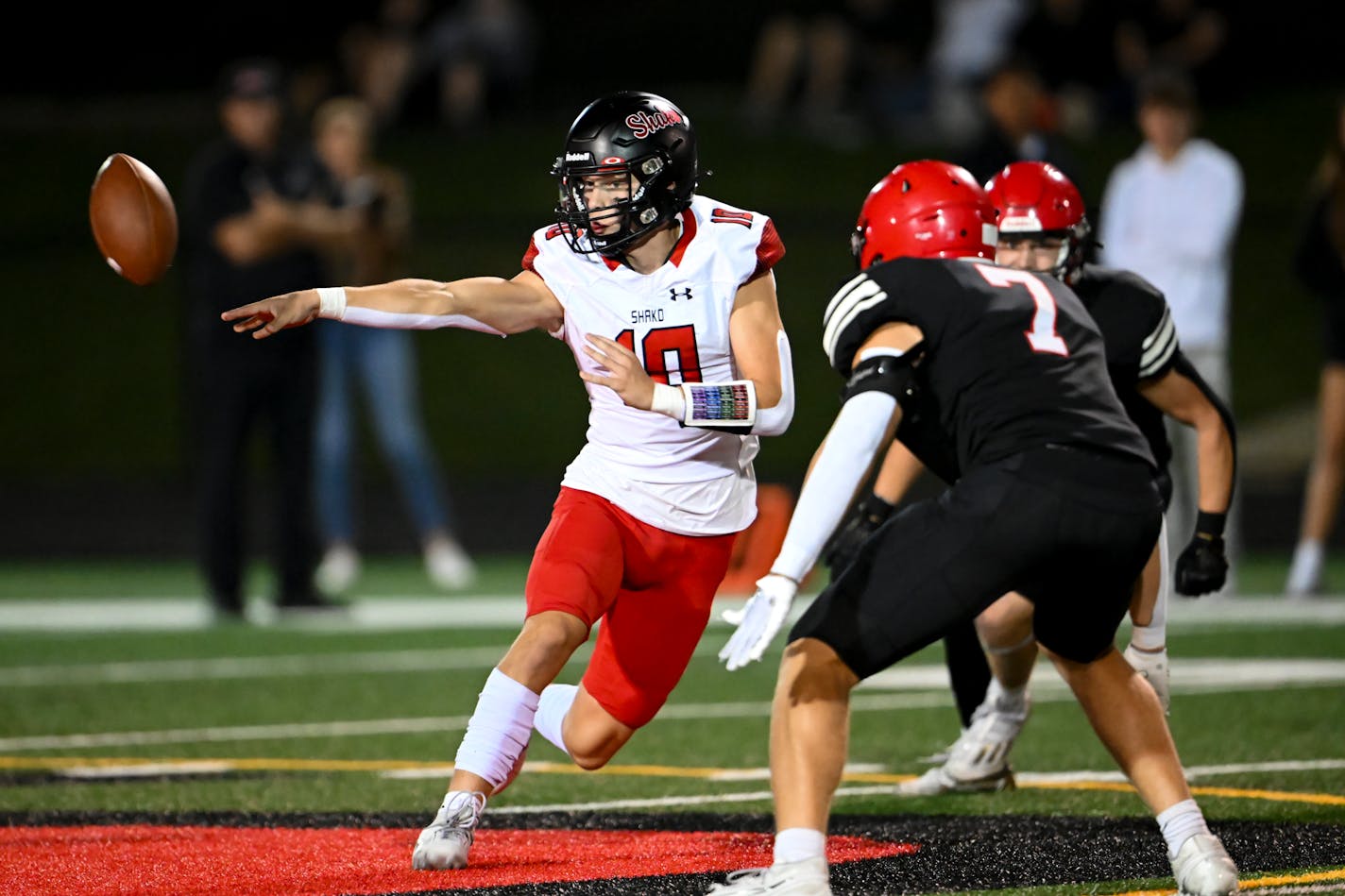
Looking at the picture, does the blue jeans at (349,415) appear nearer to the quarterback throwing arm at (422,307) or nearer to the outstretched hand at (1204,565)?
the quarterback throwing arm at (422,307)

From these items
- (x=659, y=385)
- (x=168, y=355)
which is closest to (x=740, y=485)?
(x=659, y=385)

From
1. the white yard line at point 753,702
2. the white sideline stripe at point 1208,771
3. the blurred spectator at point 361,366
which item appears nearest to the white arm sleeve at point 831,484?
the white sideline stripe at point 1208,771

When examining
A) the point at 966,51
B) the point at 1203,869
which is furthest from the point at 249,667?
the point at 966,51

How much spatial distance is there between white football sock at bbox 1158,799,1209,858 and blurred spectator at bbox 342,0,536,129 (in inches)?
624

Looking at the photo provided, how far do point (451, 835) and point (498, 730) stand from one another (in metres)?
0.27

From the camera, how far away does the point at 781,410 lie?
15.5 ft

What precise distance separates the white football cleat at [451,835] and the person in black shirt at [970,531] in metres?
0.72

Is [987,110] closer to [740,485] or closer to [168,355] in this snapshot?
[740,485]

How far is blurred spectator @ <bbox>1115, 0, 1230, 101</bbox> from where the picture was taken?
1641cm

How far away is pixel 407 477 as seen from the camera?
37.0 ft

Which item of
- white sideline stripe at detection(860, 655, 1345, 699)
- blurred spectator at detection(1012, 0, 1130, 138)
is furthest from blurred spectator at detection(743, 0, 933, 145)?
white sideline stripe at detection(860, 655, 1345, 699)

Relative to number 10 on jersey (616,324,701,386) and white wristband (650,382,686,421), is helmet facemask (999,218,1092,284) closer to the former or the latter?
number 10 on jersey (616,324,701,386)

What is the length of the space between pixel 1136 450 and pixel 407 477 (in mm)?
7518

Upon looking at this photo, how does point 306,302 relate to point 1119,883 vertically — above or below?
above
